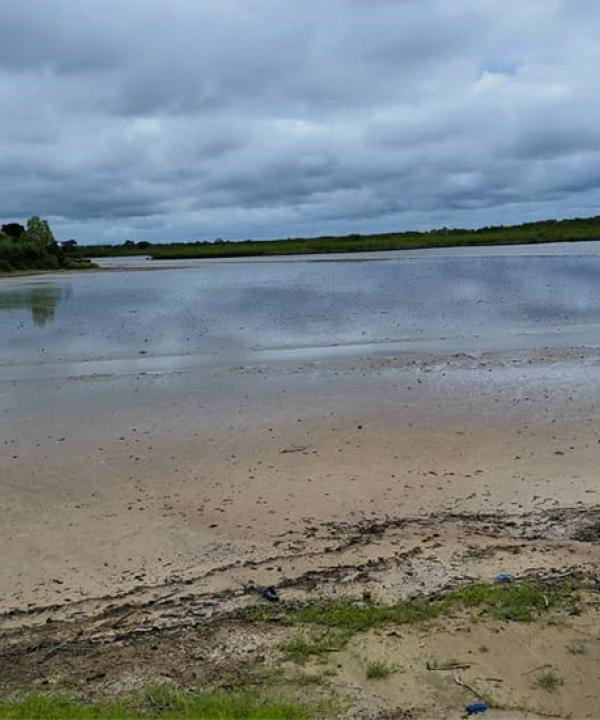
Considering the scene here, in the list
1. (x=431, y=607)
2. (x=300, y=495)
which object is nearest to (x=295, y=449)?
(x=300, y=495)

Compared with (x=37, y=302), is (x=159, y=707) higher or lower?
lower

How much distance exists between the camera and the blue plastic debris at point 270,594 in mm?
5465

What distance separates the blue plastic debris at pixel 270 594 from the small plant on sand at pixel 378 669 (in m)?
1.19

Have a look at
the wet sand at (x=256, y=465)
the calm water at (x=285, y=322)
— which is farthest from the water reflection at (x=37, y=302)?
the wet sand at (x=256, y=465)

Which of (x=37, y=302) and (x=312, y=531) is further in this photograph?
(x=37, y=302)

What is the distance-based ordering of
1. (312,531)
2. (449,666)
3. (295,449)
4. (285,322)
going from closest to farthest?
(449,666), (312,531), (295,449), (285,322)

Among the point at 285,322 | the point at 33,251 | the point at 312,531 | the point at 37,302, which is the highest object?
the point at 33,251

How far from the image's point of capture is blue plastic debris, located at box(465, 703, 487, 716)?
3967 millimetres

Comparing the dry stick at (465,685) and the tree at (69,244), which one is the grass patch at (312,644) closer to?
the dry stick at (465,685)

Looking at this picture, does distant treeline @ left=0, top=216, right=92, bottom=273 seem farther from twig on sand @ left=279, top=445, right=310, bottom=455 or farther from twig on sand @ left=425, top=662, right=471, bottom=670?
twig on sand @ left=425, top=662, right=471, bottom=670

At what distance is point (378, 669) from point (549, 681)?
3.14ft

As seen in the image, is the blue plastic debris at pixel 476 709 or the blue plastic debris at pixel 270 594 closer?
the blue plastic debris at pixel 476 709

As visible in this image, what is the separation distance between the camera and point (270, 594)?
18.2 ft

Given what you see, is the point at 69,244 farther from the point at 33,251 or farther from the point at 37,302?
the point at 37,302
